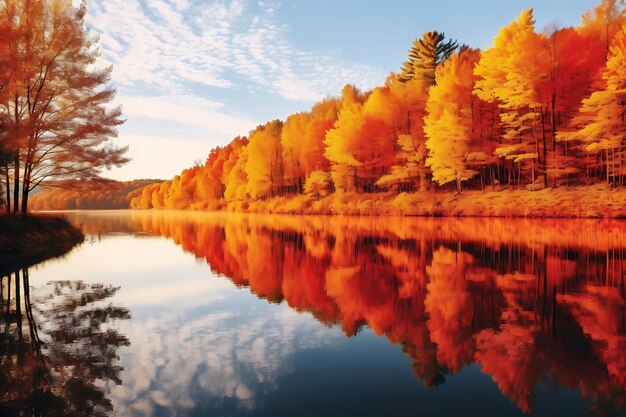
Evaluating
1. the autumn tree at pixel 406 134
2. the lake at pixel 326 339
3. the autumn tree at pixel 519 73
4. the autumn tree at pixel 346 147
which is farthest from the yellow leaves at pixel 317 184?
the lake at pixel 326 339

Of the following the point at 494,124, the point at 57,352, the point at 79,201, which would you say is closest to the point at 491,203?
the point at 494,124

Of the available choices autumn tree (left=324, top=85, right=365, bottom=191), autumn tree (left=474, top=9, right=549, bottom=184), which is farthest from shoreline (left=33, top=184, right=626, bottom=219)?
autumn tree (left=474, top=9, right=549, bottom=184)

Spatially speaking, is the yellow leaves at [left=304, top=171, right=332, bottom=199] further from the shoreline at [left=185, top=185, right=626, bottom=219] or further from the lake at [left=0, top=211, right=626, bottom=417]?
the lake at [left=0, top=211, right=626, bottom=417]

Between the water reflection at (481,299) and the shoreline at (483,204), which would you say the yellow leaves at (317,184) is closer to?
the shoreline at (483,204)

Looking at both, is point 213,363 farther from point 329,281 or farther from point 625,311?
point 625,311

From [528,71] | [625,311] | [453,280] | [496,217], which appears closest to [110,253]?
[453,280]

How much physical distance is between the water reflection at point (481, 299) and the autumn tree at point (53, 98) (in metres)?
9.00

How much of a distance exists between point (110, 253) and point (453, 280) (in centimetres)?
1556

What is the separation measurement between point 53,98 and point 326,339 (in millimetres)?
20289

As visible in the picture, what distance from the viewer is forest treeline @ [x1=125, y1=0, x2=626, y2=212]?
3209cm

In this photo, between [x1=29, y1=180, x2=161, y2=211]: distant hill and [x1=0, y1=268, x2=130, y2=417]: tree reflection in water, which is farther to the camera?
[x1=29, y1=180, x2=161, y2=211]: distant hill

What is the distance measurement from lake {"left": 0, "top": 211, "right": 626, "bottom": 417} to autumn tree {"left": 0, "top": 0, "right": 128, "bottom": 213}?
9255mm

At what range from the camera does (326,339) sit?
690 cm

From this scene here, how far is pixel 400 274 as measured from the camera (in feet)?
38.2
